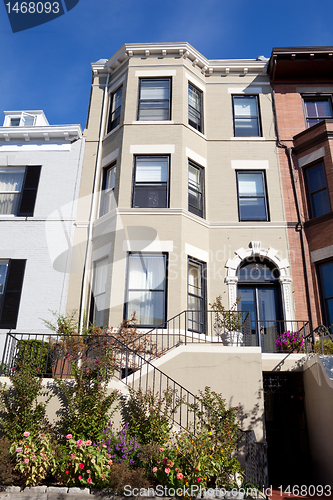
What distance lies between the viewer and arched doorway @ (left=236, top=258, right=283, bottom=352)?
12474mm

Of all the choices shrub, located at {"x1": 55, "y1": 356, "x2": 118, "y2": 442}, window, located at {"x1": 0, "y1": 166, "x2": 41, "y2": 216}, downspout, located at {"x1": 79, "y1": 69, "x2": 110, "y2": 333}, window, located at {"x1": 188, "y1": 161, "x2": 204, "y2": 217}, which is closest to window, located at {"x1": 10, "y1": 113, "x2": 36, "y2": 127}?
window, located at {"x1": 0, "y1": 166, "x2": 41, "y2": 216}

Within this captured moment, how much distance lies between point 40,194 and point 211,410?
9722 mm

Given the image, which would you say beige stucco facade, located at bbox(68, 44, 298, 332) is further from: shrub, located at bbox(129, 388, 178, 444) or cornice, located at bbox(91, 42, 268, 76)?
shrub, located at bbox(129, 388, 178, 444)

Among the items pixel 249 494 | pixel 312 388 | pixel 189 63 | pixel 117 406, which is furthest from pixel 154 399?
pixel 189 63

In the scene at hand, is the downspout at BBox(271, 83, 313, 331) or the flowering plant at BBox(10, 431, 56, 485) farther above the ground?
the downspout at BBox(271, 83, 313, 331)

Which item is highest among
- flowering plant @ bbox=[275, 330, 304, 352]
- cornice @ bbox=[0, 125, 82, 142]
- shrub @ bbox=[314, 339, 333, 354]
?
cornice @ bbox=[0, 125, 82, 142]

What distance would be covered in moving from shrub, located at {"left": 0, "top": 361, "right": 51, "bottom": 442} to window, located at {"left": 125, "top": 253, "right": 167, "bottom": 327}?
4.26m

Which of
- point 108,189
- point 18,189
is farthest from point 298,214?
point 18,189

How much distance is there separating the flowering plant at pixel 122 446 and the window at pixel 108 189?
788cm

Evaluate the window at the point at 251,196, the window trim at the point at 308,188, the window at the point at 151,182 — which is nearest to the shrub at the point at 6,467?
the window at the point at 151,182

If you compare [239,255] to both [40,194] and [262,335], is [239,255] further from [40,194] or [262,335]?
[40,194]

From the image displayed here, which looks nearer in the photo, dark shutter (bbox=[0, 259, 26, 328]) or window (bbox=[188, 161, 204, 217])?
dark shutter (bbox=[0, 259, 26, 328])

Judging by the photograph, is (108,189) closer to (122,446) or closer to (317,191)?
(317,191)

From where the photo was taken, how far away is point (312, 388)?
9.27 meters
